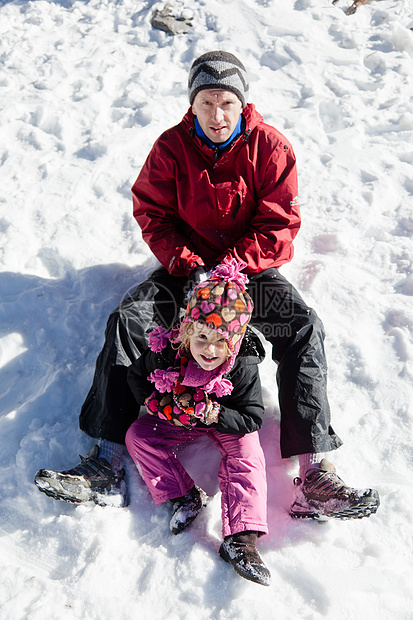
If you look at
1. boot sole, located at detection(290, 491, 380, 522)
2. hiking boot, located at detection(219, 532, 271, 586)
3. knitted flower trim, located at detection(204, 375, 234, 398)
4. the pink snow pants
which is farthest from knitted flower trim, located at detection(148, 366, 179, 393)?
boot sole, located at detection(290, 491, 380, 522)

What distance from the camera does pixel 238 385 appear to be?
2305mm

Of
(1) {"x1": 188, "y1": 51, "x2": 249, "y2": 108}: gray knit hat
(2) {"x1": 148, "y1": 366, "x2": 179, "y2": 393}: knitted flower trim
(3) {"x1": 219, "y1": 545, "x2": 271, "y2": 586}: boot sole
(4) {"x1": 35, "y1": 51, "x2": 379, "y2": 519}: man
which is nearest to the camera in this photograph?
(3) {"x1": 219, "y1": 545, "x2": 271, "y2": 586}: boot sole

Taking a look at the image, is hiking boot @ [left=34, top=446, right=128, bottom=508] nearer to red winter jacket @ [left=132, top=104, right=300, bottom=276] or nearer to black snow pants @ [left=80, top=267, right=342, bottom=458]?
black snow pants @ [left=80, top=267, right=342, bottom=458]

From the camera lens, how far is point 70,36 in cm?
502

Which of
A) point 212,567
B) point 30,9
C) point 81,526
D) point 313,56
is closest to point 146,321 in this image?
point 81,526

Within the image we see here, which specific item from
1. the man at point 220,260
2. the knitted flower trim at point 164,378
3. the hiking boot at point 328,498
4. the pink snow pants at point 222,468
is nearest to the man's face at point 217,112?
the man at point 220,260

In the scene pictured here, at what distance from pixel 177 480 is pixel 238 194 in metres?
1.59

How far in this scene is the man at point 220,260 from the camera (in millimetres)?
2395

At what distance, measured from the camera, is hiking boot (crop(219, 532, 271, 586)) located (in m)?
2.01

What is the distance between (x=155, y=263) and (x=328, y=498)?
1.97 meters

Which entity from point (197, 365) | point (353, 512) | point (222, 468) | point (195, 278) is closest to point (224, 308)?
point (197, 365)

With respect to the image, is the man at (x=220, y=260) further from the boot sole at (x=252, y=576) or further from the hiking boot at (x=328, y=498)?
the boot sole at (x=252, y=576)

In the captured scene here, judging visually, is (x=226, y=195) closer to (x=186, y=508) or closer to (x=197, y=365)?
(x=197, y=365)

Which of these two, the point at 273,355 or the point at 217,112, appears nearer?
the point at 217,112
